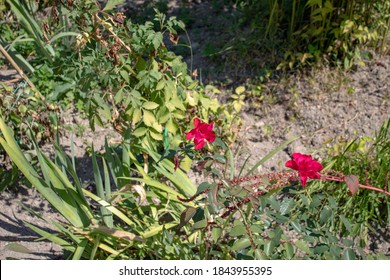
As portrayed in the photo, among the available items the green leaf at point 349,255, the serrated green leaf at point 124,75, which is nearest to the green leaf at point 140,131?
the serrated green leaf at point 124,75

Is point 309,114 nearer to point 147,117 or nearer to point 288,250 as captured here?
point 147,117

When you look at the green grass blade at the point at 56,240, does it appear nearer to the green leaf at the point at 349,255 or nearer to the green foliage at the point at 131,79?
Answer: the green foliage at the point at 131,79

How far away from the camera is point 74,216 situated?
9.39ft

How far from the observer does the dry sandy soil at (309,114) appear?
384 cm

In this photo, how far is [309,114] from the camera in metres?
4.06

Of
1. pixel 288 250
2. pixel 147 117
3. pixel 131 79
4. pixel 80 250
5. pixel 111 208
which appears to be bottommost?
pixel 80 250

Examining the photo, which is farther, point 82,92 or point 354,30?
point 354,30

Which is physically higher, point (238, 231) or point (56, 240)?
point (238, 231)

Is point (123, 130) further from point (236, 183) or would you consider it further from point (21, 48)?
point (21, 48)

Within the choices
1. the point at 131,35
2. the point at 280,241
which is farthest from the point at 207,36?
the point at 280,241

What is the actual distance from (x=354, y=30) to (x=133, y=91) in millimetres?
1856

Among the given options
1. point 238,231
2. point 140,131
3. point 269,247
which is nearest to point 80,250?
point 140,131

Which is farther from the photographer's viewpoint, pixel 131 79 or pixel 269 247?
pixel 131 79

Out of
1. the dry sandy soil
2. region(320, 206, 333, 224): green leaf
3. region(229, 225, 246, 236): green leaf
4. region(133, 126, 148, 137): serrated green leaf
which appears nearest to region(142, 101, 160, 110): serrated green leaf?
region(133, 126, 148, 137): serrated green leaf
